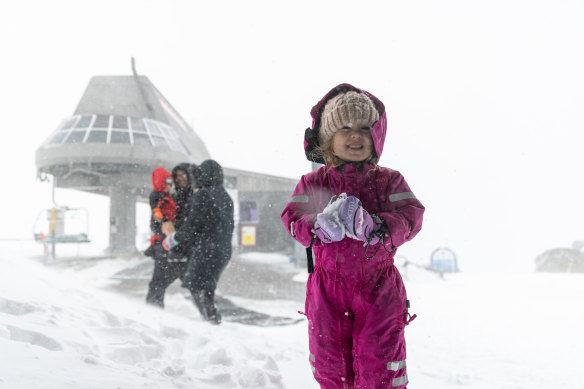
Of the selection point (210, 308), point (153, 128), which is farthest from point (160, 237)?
point (153, 128)

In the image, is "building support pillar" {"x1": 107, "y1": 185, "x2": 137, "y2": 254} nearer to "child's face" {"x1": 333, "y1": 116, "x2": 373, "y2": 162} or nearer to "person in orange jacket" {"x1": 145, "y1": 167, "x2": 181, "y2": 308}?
"person in orange jacket" {"x1": 145, "y1": 167, "x2": 181, "y2": 308}

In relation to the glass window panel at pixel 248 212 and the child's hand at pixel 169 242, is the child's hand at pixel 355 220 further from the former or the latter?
the glass window panel at pixel 248 212

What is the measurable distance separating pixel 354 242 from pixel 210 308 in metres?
2.75

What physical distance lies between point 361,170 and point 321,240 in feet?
1.29

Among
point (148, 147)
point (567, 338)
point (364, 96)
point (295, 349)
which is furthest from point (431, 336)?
point (148, 147)

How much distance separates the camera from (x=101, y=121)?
730 inches

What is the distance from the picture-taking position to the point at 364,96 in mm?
2000

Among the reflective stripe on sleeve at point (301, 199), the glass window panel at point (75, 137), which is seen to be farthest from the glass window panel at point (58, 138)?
the reflective stripe on sleeve at point (301, 199)

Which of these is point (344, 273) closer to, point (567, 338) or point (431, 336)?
point (431, 336)

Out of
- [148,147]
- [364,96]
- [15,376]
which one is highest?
[148,147]

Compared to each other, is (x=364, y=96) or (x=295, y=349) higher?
(x=364, y=96)

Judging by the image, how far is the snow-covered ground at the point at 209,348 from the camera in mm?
2023

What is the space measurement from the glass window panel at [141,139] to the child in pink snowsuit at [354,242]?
1747 centimetres

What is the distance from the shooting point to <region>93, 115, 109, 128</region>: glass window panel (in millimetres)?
18266
